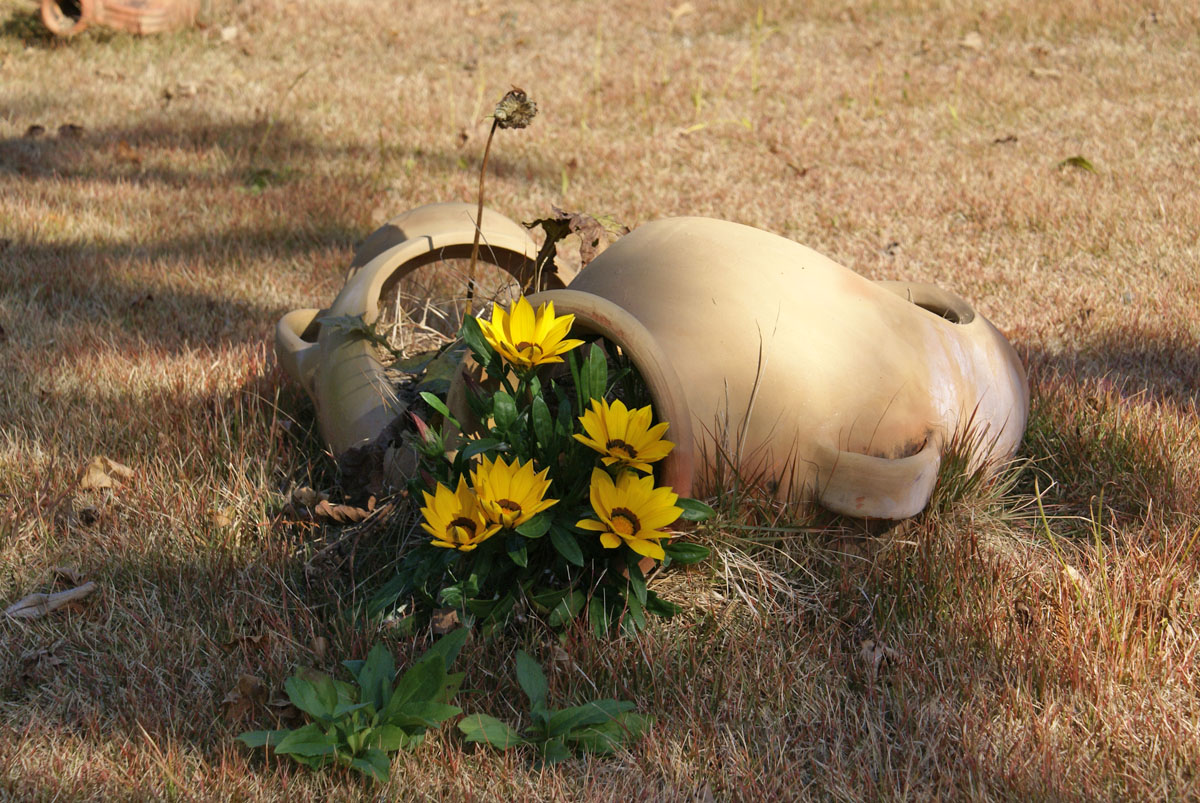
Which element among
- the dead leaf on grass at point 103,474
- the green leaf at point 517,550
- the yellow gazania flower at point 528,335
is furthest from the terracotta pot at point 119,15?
the green leaf at point 517,550

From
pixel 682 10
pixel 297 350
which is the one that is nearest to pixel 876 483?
pixel 297 350

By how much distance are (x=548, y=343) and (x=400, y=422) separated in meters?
0.55

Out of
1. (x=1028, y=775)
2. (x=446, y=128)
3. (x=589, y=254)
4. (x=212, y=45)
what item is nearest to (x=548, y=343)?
(x=589, y=254)

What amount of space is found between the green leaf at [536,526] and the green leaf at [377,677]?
34 cm

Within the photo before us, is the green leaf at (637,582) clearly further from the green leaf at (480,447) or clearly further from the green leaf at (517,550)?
the green leaf at (480,447)

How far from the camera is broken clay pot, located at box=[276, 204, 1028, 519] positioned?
2002 mm

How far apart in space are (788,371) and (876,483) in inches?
11.3

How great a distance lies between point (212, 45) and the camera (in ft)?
24.5

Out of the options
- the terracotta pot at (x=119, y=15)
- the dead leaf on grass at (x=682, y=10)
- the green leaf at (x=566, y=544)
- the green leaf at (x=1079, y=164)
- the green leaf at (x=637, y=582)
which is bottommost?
the green leaf at (x=637, y=582)

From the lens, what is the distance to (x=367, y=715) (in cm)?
173

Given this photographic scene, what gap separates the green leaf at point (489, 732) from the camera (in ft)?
5.65

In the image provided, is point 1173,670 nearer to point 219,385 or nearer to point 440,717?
point 440,717

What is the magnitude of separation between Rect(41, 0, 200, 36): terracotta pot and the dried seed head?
6316mm

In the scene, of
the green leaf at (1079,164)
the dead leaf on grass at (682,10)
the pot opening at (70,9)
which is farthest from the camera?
the dead leaf on grass at (682,10)
